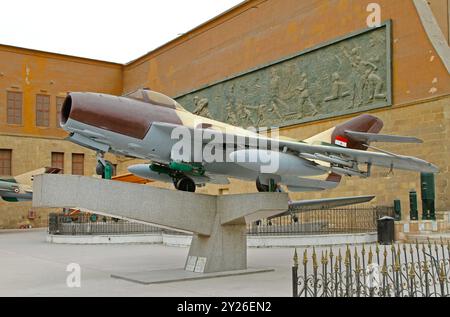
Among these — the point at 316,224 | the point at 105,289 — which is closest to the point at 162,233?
the point at 316,224

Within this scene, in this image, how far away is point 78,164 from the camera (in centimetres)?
4066

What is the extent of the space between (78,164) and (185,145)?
30.8m

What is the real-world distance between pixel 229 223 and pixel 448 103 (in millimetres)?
13261

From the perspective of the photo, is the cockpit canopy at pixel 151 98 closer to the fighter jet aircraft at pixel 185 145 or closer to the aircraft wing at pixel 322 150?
the fighter jet aircraft at pixel 185 145

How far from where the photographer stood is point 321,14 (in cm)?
2605

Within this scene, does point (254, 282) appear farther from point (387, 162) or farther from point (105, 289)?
point (387, 162)

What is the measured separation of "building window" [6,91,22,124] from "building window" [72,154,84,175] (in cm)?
506

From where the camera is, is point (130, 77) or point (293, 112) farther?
point (130, 77)

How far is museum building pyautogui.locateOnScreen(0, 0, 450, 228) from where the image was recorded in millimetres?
21469

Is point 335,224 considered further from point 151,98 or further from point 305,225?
point 151,98

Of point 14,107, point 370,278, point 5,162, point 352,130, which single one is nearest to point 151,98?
point 352,130

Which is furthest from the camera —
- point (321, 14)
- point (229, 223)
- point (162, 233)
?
point (321, 14)

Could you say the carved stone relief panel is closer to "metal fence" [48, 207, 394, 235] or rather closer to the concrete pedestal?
"metal fence" [48, 207, 394, 235]

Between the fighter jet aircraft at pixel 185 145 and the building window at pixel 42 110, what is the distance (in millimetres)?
28294
